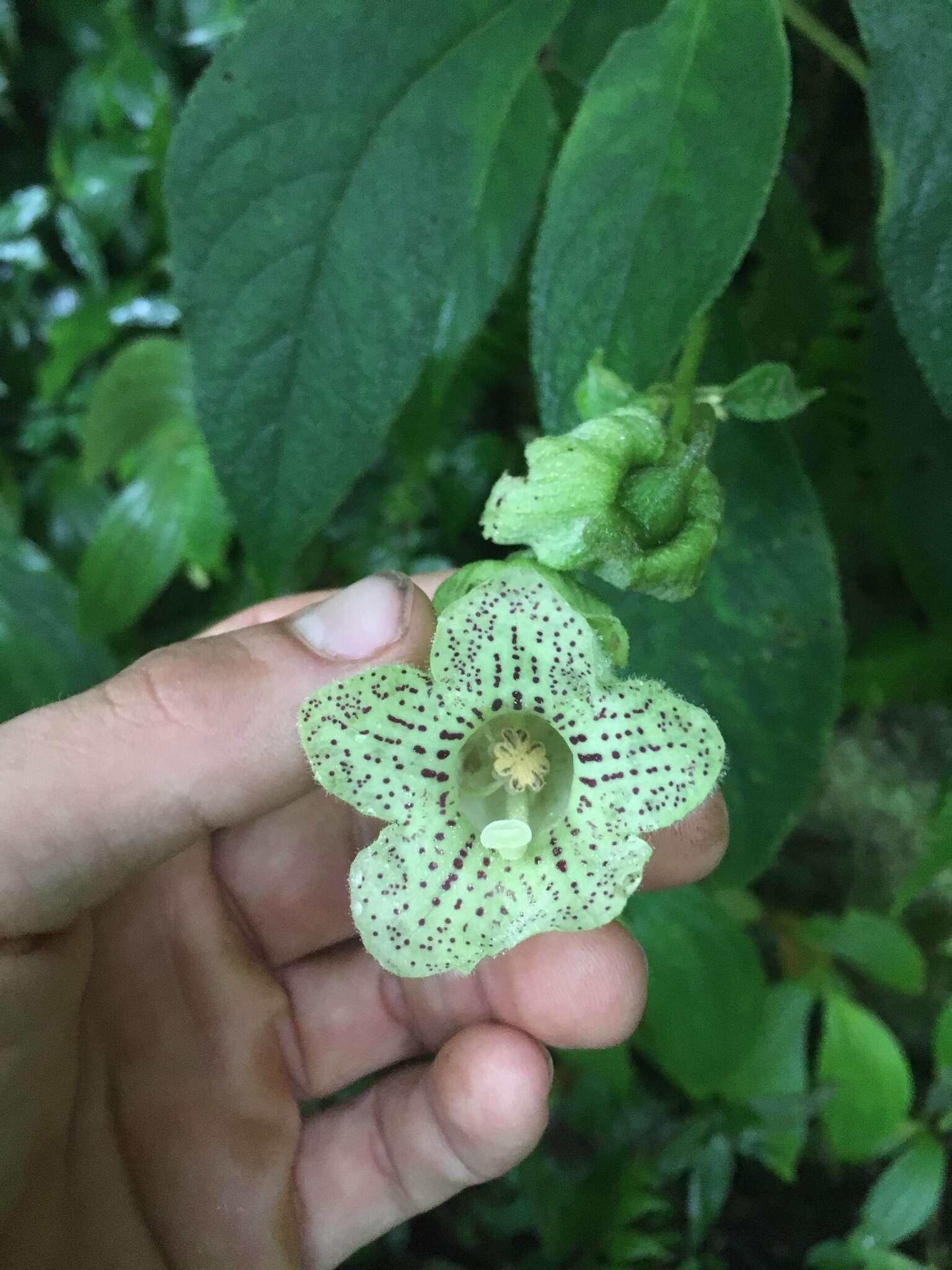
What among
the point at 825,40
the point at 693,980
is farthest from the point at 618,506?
the point at 693,980

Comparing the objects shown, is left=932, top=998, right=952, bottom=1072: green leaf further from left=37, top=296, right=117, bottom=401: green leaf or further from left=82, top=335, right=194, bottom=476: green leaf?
left=37, top=296, right=117, bottom=401: green leaf

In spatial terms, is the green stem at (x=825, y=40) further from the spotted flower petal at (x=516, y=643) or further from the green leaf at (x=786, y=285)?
the spotted flower petal at (x=516, y=643)

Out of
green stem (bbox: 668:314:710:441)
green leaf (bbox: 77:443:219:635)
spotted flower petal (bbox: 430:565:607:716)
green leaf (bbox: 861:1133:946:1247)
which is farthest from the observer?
green leaf (bbox: 77:443:219:635)

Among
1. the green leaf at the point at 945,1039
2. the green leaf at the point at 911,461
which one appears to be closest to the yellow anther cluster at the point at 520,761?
the green leaf at the point at 911,461

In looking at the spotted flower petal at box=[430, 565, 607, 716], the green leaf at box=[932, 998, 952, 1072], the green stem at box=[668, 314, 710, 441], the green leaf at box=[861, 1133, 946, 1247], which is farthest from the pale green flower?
the green leaf at box=[861, 1133, 946, 1247]

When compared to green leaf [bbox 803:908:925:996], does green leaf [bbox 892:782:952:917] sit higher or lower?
higher

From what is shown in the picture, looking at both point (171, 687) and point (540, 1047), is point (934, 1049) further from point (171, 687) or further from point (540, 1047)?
point (171, 687)

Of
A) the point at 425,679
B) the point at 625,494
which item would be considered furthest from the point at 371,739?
the point at 625,494

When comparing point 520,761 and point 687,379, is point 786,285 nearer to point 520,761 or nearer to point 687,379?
point 687,379
